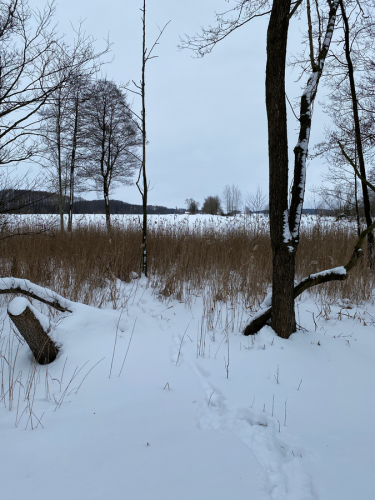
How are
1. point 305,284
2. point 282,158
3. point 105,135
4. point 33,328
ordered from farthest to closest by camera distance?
point 105,135 < point 305,284 < point 282,158 < point 33,328

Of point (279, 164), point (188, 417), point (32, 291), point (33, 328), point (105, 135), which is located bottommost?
point (188, 417)

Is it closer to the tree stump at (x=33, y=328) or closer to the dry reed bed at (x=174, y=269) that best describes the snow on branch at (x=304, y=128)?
the dry reed bed at (x=174, y=269)

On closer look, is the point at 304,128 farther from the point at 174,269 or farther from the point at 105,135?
the point at 105,135

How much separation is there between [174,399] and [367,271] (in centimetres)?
457

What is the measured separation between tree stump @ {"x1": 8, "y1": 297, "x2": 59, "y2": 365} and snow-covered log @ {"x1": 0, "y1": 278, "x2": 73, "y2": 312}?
1.05ft

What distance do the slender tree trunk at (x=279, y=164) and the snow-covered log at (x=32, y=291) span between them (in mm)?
2162

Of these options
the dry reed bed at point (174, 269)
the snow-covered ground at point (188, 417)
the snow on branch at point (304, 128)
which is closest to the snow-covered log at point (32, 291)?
the snow-covered ground at point (188, 417)

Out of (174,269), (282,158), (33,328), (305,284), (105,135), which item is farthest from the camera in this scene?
(105,135)

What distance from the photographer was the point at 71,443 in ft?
4.19

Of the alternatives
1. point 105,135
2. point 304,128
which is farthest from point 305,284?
point 105,135

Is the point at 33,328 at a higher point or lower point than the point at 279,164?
lower

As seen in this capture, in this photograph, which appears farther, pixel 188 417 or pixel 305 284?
pixel 305 284

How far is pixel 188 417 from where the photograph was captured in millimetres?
1535

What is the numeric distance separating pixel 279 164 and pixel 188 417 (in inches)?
86.2
